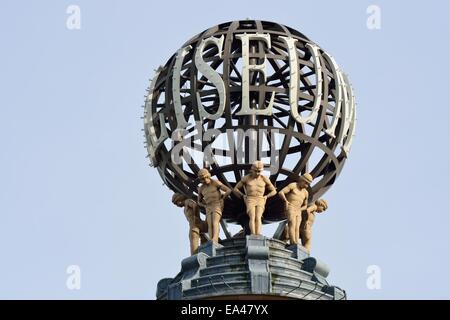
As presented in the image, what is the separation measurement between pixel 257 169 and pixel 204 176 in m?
2.74

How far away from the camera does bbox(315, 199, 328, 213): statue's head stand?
95438 millimetres

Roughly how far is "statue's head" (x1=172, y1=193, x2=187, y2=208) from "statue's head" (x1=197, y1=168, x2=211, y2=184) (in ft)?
9.56

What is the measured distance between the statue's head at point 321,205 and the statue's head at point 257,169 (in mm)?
5061

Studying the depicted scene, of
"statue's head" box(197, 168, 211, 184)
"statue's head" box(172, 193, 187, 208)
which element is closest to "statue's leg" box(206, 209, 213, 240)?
"statue's head" box(197, 168, 211, 184)

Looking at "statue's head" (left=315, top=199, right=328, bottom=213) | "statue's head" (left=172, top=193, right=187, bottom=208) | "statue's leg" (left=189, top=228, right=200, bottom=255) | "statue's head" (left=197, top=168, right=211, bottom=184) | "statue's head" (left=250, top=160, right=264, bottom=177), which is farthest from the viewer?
"statue's head" (left=315, top=199, right=328, bottom=213)

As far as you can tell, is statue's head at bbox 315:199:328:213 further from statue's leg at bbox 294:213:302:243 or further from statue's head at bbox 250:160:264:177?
statue's head at bbox 250:160:264:177

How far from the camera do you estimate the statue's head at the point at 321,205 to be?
95.4 metres

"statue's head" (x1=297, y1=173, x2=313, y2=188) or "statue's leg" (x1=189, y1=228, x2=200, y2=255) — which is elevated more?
"statue's head" (x1=297, y1=173, x2=313, y2=188)

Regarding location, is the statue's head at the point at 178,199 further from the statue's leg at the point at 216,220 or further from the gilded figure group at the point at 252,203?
the statue's leg at the point at 216,220

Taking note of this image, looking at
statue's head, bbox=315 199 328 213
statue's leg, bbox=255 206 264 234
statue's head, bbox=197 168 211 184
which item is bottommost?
statue's leg, bbox=255 206 264 234

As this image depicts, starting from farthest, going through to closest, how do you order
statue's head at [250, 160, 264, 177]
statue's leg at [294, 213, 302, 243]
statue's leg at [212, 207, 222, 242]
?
statue's leg at [294, 213, 302, 243] → statue's leg at [212, 207, 222, 242] → statue's head at [250, 160, 264, 177]

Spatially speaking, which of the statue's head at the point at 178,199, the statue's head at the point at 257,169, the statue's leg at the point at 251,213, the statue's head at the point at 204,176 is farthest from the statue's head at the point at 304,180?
the statue's head at the point at 178,199

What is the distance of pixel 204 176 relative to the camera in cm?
9194

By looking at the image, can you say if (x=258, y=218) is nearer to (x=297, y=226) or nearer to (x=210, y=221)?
(x=297, y=226)
